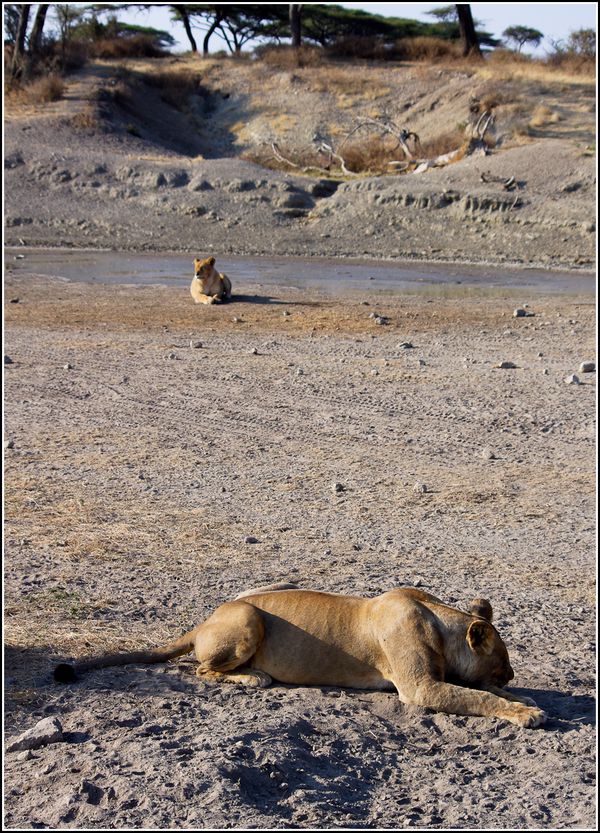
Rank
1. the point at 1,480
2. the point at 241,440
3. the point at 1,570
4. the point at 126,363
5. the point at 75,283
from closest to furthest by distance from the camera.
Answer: the point at 1,570 → the point at 1,480 → the point at 241,440 → the point at 126,363 → the point at 75,283

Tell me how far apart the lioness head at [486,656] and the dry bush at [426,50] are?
1979 inches

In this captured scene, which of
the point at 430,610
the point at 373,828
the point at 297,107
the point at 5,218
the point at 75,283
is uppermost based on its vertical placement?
the point at 297,107

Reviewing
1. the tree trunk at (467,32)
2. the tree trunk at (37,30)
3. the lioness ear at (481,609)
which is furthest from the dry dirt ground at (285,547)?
the tree trunk at (467,32)

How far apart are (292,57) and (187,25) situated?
454 inches

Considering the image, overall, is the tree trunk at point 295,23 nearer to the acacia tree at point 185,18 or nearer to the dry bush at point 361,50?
the dry bush at point 361,50

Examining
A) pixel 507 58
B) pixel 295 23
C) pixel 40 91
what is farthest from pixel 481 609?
pixel 295 23

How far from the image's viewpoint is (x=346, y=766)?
4.30 m

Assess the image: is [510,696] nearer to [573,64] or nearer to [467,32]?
[573,64]

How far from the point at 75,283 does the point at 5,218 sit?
12.1m

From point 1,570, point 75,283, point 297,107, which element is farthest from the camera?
point 297,107

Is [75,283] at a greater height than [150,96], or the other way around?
[150,96]

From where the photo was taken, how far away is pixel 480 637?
4.74 metres

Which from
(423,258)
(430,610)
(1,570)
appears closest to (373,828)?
(430,610)

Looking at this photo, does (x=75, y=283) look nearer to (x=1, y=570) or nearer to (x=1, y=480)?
(x=1, y=480)
